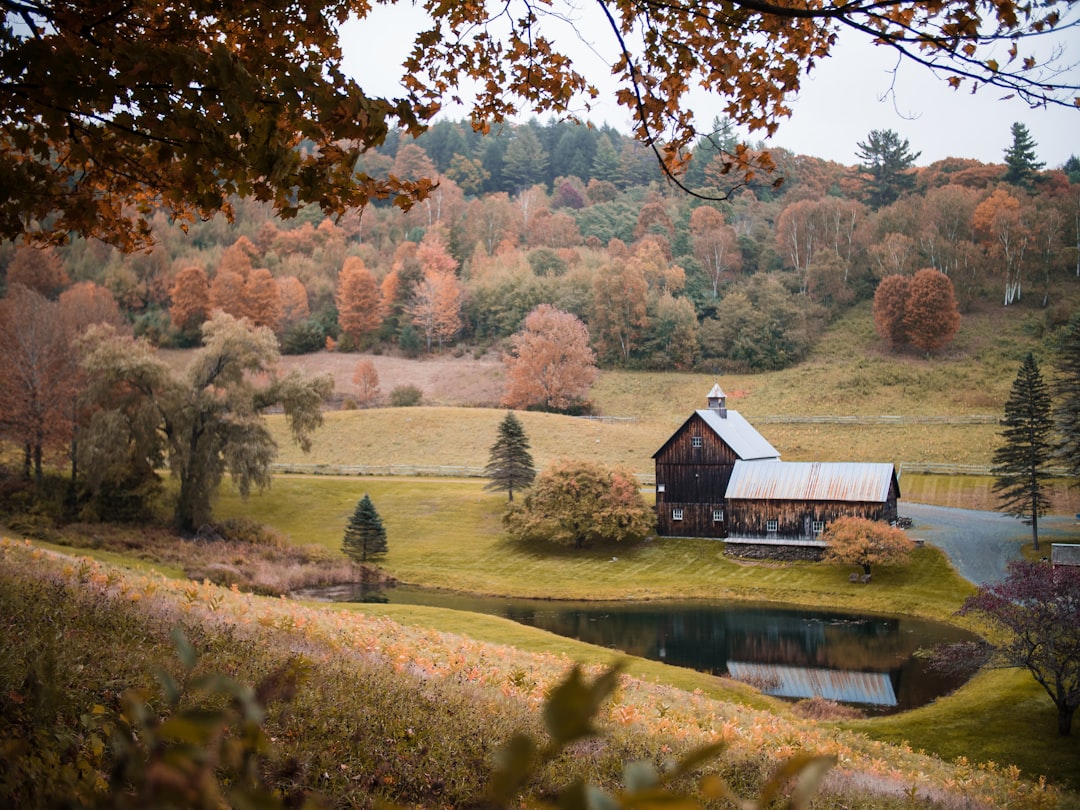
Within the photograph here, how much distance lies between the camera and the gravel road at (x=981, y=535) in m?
31.1

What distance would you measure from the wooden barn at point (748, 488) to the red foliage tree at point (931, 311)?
3152 cm

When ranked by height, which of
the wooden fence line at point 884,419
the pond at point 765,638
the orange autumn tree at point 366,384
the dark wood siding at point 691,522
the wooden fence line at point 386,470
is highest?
the orange autumn tree at point 366,384

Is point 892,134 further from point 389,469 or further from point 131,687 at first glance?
point 131,687

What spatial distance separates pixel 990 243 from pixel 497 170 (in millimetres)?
88175

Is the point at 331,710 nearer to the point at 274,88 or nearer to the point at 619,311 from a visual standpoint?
the point at 274,88

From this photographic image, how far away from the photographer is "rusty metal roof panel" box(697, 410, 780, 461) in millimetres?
40000

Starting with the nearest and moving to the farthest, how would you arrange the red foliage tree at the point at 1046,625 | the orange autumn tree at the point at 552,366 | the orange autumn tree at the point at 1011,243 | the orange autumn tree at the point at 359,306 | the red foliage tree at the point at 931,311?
1. the red foliage tree at the point at 1046,625
2. the orange autumn tree at the point at 552,366
3. the red foliage tree at the point at 931,311
4. the orange autumn tree at the point at 1011,243
5. the orange autumn tree at the point at 359,306

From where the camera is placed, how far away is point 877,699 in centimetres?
1991

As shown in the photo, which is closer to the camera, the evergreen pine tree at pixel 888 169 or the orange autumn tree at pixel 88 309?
the orange autumn tree at pixel 88 309

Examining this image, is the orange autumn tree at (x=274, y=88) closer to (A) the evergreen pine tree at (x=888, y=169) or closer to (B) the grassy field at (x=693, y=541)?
(B) the grassy field at (x=693, y=541)

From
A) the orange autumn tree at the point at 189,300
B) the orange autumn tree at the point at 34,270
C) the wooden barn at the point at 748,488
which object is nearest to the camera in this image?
the wooden barn at the point at 748,488

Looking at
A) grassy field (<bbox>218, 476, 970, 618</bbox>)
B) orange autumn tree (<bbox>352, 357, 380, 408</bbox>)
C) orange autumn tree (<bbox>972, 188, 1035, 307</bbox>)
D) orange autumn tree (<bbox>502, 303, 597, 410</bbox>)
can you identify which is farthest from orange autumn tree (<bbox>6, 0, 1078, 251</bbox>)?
orange autumn tree (<bbox>972, 188, 1035, 307</bbox>)

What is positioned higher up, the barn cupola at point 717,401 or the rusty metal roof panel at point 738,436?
the barn cupola at point 717,401

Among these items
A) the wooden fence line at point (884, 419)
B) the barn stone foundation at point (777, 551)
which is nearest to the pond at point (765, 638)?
the barn stone foundation at point (777, 551)
